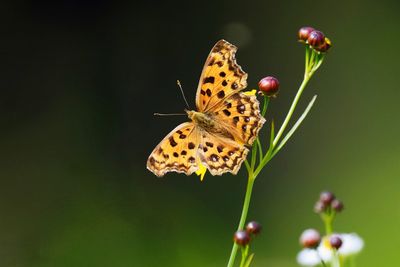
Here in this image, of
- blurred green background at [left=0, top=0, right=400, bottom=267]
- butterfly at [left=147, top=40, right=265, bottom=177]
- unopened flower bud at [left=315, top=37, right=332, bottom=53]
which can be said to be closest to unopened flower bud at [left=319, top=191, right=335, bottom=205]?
butterfly at [left=147, top=40, right=265, bottom=177]

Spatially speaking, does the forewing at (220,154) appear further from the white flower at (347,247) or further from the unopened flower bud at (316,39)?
the white flower at (347,247)

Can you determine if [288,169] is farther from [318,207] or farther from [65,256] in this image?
[318,207]

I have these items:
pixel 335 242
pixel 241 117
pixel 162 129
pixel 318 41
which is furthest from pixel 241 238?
pixel 162 129

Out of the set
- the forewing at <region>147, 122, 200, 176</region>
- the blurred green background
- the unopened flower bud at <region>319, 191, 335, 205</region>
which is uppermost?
the forewing at <region>147, 122, 200, 176</region>

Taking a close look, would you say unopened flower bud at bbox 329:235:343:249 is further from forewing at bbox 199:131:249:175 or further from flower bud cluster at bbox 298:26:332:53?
flower bud cluster at bbox 298:26:332:53

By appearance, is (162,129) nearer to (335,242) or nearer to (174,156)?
(174,156)

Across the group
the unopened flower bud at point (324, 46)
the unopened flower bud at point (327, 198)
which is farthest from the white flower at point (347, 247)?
the unopened flower bud at point (324, 46)
